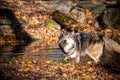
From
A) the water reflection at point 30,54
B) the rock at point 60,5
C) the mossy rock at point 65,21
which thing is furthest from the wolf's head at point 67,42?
the rock at point 60,5

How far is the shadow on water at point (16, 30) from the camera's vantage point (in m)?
13.8

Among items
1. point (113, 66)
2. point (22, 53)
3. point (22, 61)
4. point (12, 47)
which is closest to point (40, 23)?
point (12, 47)

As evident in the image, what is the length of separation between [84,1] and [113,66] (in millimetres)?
12207

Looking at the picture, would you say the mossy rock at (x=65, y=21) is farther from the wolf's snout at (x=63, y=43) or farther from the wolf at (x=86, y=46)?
the wolf's snout at (x=63, y=43)

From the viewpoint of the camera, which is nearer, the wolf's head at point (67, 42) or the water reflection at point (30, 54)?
the wolf's head at point (67, 42)

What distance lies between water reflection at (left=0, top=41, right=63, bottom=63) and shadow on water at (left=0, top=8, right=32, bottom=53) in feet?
0.31

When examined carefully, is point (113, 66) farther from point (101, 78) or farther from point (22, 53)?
point (22, 53)

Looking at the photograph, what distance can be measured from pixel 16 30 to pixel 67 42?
6.85 meters

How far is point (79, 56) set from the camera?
10.9 meters

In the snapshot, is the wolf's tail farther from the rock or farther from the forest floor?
the rock

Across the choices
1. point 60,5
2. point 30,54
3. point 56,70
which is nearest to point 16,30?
point 30,54

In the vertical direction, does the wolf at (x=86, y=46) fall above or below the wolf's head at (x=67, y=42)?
below

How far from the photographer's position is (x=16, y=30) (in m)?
16.1

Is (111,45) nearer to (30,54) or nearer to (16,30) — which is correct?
(30,54)
